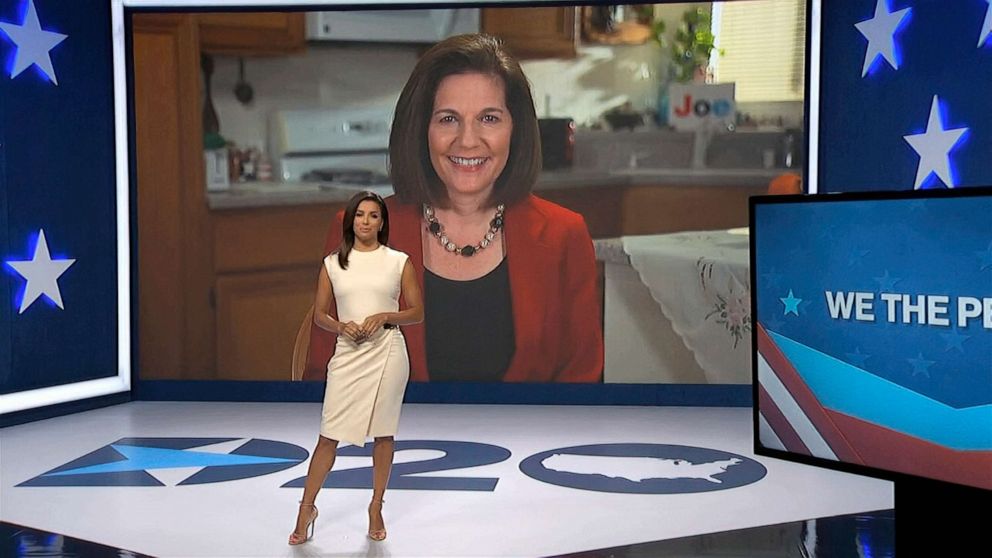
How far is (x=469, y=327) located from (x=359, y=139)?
1205 millimetres

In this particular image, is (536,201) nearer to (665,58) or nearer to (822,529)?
(665,58)

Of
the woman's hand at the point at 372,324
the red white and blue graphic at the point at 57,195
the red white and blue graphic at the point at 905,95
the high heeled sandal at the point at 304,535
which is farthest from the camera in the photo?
the red white and blue graphic at the point at 57,195

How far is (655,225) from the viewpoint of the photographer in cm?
638

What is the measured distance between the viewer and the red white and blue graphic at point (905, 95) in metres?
4.96

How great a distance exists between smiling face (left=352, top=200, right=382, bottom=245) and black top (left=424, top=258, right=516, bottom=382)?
8.83ft

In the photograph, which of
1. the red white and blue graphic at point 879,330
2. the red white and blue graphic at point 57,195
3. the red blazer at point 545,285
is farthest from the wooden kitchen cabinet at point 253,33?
the red white and blue graphic at point 879,330

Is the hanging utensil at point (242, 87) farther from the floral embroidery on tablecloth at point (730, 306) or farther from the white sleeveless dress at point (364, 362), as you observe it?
→ the white sleeveless dress at point (364, 362)

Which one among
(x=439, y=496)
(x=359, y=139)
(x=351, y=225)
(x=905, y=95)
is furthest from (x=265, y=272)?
(x=905, y=95)

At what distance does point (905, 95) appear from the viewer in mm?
5527

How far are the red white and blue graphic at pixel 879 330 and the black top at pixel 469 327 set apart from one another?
3839mm

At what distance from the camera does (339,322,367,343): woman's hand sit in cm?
358

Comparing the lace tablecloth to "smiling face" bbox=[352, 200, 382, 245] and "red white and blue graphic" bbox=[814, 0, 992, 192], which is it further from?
"smiling face" bbox=[352, 200, 382, 245]

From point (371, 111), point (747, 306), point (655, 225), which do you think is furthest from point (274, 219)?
point (747, 306)

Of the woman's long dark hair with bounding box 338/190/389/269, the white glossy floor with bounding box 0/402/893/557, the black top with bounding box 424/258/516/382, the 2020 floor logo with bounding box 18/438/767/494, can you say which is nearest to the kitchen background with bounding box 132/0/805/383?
the black top with bounding box 424/258/516/382
